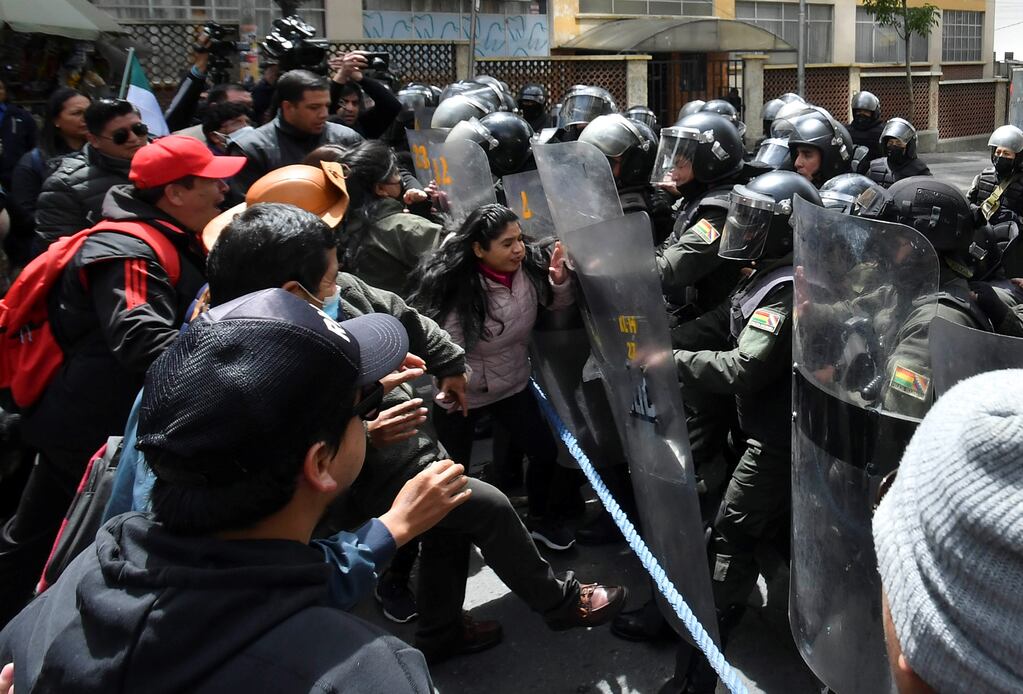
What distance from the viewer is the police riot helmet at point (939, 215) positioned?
3.02 meters

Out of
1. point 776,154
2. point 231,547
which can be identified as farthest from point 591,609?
point 776,154

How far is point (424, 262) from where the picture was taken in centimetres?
383

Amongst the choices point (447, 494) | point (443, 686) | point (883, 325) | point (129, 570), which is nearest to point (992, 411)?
point (129, 570)

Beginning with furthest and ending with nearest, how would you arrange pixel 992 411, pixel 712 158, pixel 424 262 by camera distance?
pixel 712 158 → pixel 424 262 → pixel 992 411

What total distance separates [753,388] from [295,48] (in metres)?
4.66

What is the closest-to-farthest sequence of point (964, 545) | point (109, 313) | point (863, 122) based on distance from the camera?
point (964, 545) < point (109, 313) < point (863, 122)

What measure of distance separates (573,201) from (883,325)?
1.59 m

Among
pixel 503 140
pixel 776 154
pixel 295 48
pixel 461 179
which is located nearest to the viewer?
pixel 461 179

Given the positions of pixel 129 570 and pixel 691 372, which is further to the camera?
pixel 691 372

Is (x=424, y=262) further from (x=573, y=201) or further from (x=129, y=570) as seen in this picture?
(x=129, y=570)

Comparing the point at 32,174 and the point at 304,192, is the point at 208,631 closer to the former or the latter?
the point at 304,192

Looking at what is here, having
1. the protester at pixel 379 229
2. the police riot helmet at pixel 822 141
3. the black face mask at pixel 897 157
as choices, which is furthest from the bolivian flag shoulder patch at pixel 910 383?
the black face mask at pixel 897 157

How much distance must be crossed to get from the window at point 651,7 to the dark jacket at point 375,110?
16794 mm

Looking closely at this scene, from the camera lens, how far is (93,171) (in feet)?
14.0
